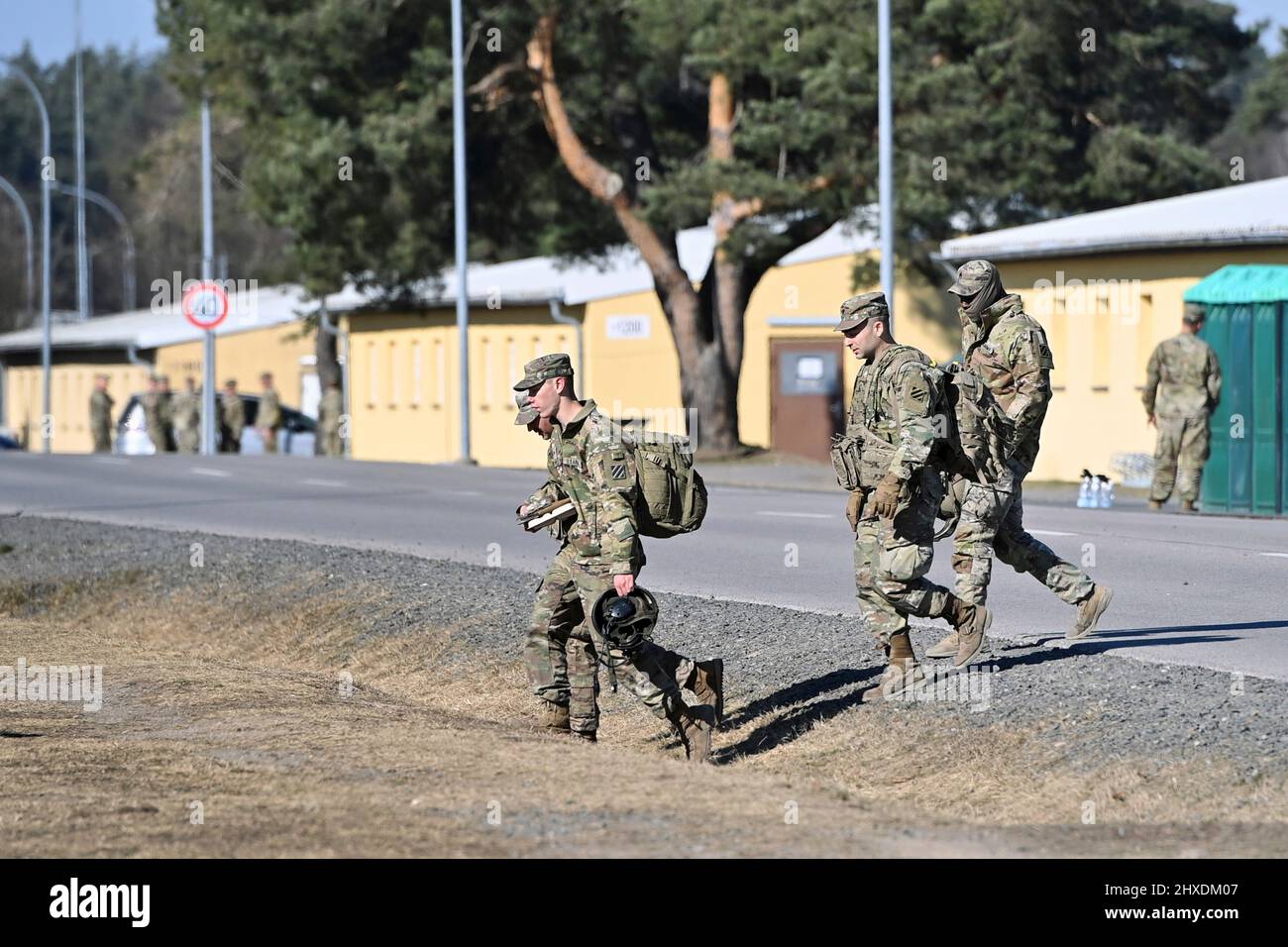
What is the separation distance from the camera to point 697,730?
9.28 metres

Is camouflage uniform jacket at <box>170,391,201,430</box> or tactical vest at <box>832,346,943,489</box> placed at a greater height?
tactical vest at <box>832,346,943,489</box>

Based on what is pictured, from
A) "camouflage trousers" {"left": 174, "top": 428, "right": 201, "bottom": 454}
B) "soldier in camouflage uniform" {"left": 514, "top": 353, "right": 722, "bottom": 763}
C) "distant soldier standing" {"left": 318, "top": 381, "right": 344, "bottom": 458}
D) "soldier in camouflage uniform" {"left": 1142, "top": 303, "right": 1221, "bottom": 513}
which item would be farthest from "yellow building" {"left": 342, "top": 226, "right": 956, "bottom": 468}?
"soldier in camouflage uniform" {"left": 514, "top": 353, "right": 722, "bottom": 763}

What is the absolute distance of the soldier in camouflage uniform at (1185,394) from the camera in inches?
786

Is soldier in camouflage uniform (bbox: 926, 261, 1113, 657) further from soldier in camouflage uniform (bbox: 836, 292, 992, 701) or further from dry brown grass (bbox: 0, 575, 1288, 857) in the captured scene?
dry brown grass (bbox: 0, 575, 1288, 857)

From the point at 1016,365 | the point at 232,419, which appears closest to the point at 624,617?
the point at 1016,365

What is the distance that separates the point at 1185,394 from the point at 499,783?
43.9 ft

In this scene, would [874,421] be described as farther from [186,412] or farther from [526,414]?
[186,412]

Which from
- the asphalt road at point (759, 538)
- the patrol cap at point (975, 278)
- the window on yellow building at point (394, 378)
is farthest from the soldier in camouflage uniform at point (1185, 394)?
the window on yellow building at point (394, 378)

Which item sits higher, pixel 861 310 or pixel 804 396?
pixel 861 310

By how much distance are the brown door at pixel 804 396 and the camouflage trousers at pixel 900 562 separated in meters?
27.4

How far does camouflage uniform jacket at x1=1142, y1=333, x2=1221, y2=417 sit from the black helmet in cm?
1212

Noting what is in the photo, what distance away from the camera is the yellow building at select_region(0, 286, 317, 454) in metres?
57.2

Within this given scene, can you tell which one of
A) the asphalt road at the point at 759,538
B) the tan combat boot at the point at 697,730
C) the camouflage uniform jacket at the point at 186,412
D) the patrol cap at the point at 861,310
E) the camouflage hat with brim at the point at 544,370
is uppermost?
the patrol cap at the point at 861,310

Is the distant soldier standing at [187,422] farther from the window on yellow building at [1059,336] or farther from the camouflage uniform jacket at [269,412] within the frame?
the window on yellow building at [1059,336]
